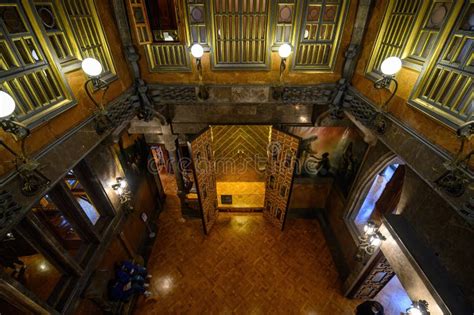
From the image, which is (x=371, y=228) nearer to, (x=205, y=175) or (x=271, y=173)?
(x=271, y=173)

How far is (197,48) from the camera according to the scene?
4293 millimetres

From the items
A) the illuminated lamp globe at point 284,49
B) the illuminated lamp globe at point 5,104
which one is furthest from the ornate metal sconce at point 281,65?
the illuminated lamp globe at point 5,104

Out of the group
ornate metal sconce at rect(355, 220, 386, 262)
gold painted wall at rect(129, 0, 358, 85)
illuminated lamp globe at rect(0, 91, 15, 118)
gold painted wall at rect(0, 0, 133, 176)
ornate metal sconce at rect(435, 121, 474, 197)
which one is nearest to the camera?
illuminated lamp globe at rect(0, 91, 15, 118)

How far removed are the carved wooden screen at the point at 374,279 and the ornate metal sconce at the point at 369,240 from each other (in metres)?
0.19

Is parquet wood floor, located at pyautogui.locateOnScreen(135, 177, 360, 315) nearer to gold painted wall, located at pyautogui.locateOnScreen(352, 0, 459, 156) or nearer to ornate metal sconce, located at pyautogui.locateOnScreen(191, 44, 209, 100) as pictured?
ornate metal sconce, located at pyautogui.locateOnScreen(191, 44, 209, 100)

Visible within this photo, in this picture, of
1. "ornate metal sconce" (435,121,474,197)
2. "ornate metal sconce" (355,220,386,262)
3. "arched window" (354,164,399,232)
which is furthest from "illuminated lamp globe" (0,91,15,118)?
"arched window" (354,164,399,232)

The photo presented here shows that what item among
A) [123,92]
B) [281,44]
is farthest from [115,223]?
[281,44]

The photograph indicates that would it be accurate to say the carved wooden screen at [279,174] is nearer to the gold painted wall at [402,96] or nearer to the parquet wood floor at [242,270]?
the parquet wood floor at [242,270]

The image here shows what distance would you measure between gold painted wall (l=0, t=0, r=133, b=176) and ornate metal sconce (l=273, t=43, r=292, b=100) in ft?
10.7

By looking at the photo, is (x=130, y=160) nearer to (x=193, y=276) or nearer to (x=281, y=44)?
(x=193, y=276)

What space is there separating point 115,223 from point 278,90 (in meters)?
4.82

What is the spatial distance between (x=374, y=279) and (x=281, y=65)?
5.09 meters

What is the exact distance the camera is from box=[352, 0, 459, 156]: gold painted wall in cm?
292

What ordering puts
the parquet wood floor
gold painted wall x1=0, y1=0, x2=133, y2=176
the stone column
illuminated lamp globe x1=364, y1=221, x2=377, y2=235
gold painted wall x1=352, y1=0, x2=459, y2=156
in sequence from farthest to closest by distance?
the stone column
the parquet wood floor
illuminated lamp globe x1=364, y1=221, x2=377, y2=235
gold painted wall x1=352, y1=0, x2=459, y2=156
gold painted wall x1=0, y1=0, x2=133, y2=176
